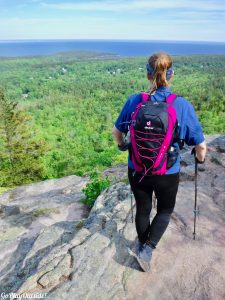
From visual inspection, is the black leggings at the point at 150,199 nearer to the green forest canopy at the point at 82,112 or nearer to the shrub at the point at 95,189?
the shrub at the point at 95,189

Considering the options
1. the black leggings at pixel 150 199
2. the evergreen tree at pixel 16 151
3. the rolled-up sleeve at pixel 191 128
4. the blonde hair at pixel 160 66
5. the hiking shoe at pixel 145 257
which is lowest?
the evergreen tree at pixel 16 151

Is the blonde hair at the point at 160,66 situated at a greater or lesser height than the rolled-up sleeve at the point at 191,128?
greater

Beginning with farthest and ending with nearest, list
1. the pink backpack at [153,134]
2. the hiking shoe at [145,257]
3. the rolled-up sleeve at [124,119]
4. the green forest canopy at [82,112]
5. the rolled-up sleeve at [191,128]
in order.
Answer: the green forest canopy at [82,112], the hiking shoe at [145,257], the rolled-up sleeve at [124,119], the rolled-up sleeve at [191,128], the pink backpack at [153,134]

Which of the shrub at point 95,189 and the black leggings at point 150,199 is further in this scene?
the shrub at point 95,189

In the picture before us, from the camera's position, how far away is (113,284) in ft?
14.5

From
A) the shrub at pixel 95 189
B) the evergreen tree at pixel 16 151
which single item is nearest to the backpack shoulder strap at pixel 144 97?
the shrub at pixel 95 189

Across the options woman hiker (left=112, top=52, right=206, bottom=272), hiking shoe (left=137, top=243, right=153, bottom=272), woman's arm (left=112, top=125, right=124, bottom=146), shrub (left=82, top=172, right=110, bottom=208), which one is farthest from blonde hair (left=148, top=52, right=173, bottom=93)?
shrub (left=82, top=172, right=110, bottom=208)

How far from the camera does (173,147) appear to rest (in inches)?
151

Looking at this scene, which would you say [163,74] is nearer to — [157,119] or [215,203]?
[157,119]

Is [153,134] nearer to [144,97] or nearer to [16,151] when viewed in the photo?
[144,97]

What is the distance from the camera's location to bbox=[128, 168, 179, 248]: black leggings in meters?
3.91

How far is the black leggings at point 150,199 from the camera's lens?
3.91 metres

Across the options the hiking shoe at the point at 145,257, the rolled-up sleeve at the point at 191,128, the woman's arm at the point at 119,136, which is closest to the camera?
the rolled-up sleeve at the point at 191,128

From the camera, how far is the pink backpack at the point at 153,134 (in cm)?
359
